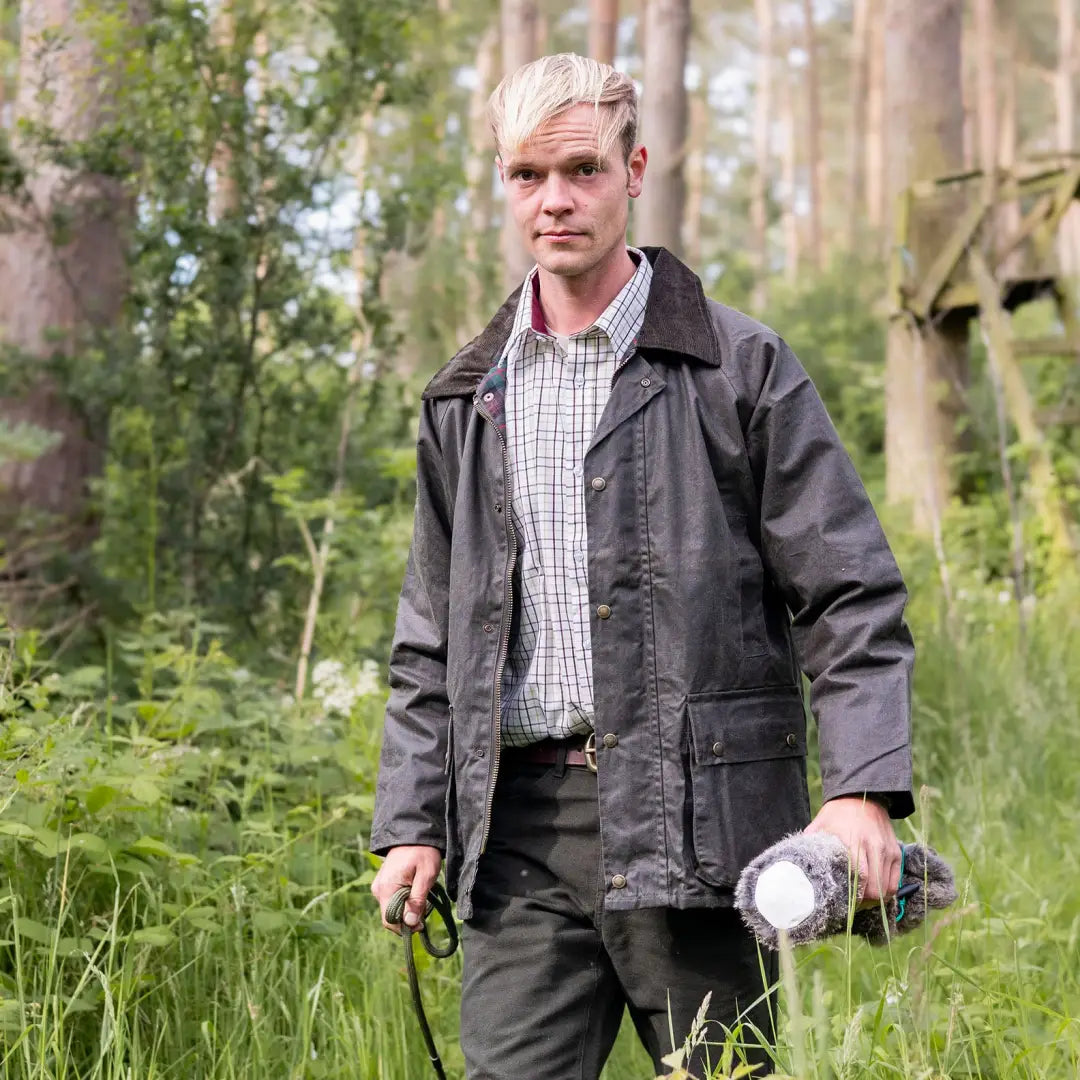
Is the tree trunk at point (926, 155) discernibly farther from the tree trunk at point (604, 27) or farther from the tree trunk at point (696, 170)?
the tree trunk at point (696, 170)

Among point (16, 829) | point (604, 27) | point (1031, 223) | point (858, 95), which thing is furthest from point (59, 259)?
point (858, 95)

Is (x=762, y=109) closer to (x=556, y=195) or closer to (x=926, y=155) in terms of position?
(x=926, y=155)

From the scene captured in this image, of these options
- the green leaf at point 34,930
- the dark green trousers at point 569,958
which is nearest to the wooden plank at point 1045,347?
the dark green trousers at point 569,958

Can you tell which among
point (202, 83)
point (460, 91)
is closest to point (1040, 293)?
point (202, 83)

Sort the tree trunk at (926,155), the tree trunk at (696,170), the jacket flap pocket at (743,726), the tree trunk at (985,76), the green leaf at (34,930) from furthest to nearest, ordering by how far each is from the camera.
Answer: the tree trunk at (696,170)
the tree trunk at (985,76)
the tree trunk at (926,155)
the green leaf at (34,930)
the jacket flap pocket at (743,726)

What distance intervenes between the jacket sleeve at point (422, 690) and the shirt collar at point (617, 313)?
0.90ft

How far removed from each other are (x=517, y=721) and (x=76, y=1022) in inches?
58.8

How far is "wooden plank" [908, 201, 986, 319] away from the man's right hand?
8938 mm

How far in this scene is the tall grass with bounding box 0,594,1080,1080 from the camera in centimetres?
297

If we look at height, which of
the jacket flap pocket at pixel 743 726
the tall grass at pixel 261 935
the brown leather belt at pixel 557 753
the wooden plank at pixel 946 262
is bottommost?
the tall grass at pixel 261 935

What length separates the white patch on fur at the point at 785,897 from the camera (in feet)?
6.55

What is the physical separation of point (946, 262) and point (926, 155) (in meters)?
1.23

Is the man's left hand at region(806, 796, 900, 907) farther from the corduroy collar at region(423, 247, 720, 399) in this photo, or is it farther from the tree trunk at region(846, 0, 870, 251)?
the tree trunk at region(846, 0, 870, 251)

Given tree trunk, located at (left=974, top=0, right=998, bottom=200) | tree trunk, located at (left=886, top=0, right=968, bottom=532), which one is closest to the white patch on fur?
tree trunk, located at (left=886, top=0, right=968, bottom=532)
